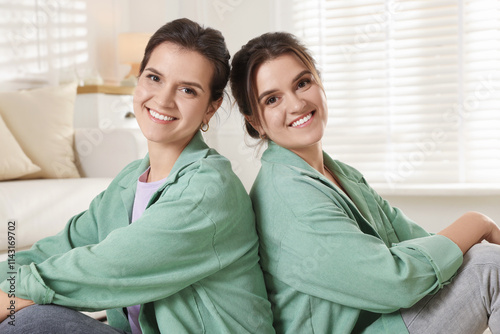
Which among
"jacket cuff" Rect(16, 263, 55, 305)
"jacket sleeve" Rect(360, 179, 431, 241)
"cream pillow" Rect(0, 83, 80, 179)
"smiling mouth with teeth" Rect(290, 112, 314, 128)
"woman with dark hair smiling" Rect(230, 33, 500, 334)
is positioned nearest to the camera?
"jacket cuff" Rect(16, 263, 55, 305)

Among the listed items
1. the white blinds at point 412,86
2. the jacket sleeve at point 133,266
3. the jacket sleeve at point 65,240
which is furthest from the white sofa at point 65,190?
the white blinds at point 412,86

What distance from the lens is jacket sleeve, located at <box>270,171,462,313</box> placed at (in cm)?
104

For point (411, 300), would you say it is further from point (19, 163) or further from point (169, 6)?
point (169, 6)

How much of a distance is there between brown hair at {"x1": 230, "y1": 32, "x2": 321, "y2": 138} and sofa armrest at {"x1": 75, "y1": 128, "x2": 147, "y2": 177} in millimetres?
1468

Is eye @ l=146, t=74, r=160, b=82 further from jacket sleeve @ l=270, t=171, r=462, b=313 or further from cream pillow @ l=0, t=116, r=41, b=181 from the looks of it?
cream pillow @ l=0, t=116, r=41, b=181

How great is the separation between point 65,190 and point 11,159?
0.32 m

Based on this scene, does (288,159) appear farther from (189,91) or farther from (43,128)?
(43,128)

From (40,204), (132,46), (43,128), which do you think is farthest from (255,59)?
(132,46)

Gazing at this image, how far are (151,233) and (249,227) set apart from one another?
0.24 m

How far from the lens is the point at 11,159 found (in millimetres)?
2480

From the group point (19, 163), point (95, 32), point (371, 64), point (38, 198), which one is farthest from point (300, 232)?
point (95, 32)

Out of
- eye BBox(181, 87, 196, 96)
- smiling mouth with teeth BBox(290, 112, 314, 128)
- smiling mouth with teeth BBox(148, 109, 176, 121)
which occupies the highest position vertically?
eye BBox(181, 87, 196, 96)

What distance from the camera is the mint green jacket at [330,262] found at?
41.3 inches

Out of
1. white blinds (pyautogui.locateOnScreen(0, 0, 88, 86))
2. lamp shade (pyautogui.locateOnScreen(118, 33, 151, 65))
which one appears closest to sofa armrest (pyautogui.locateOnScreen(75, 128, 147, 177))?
white blinds (pyautogui.locateOnScreen(0, 0, 88, 86))
